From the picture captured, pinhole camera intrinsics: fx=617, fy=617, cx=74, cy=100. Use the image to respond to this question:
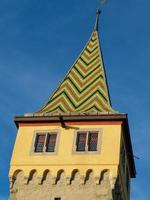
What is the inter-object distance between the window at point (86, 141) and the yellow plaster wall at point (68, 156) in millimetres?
277

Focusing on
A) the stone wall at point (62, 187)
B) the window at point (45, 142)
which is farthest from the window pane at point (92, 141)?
the window at point (45, 142)

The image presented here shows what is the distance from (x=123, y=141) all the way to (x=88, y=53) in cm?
709

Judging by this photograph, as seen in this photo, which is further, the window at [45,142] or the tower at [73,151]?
the window at [45,142]

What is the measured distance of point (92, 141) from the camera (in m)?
27.8

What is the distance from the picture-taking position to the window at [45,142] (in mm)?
28047

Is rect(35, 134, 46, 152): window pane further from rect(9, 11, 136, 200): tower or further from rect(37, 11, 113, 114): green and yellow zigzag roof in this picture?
rect(37, 11, 113, 114): green and yellow zigzag roof

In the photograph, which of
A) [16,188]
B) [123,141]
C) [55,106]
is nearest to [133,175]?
[123,141]

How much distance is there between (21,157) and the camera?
2783 cm

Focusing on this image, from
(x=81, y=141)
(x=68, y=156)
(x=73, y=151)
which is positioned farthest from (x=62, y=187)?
(x=81, y=141)

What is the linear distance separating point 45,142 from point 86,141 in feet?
6.25

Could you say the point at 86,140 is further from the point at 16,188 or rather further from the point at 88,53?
the point at 88,53

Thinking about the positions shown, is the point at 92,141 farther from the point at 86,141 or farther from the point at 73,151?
the point at 73,151

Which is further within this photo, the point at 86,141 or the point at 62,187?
the point at 86,141

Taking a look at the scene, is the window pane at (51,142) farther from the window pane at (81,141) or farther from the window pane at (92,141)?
the window pane at (92,141)
